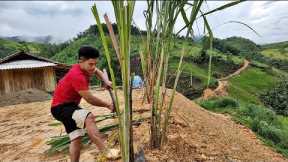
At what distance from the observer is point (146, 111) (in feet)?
19.1

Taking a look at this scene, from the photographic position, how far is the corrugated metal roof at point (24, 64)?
19.7 meters

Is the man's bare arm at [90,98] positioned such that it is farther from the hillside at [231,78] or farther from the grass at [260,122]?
the grass at [260,122]

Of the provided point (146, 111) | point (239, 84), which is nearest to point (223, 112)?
point (146, 111)

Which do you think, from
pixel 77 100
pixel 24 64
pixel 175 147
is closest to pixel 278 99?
pixel 24 64

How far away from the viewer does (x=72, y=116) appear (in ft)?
11.7

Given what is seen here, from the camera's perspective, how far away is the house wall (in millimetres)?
20453

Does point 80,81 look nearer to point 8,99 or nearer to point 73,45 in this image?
point 8,99

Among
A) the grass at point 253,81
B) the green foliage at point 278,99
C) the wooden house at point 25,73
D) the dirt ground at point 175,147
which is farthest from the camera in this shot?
the grass at point 253,81

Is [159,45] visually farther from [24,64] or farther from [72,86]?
[24,64]

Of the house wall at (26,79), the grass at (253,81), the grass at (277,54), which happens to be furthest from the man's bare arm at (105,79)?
the grass at (277,54)

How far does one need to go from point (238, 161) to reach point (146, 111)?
6.42 feet

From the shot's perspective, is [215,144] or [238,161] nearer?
[238,161]

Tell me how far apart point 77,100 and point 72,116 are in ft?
0.67

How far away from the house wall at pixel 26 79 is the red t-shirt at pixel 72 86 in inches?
710
